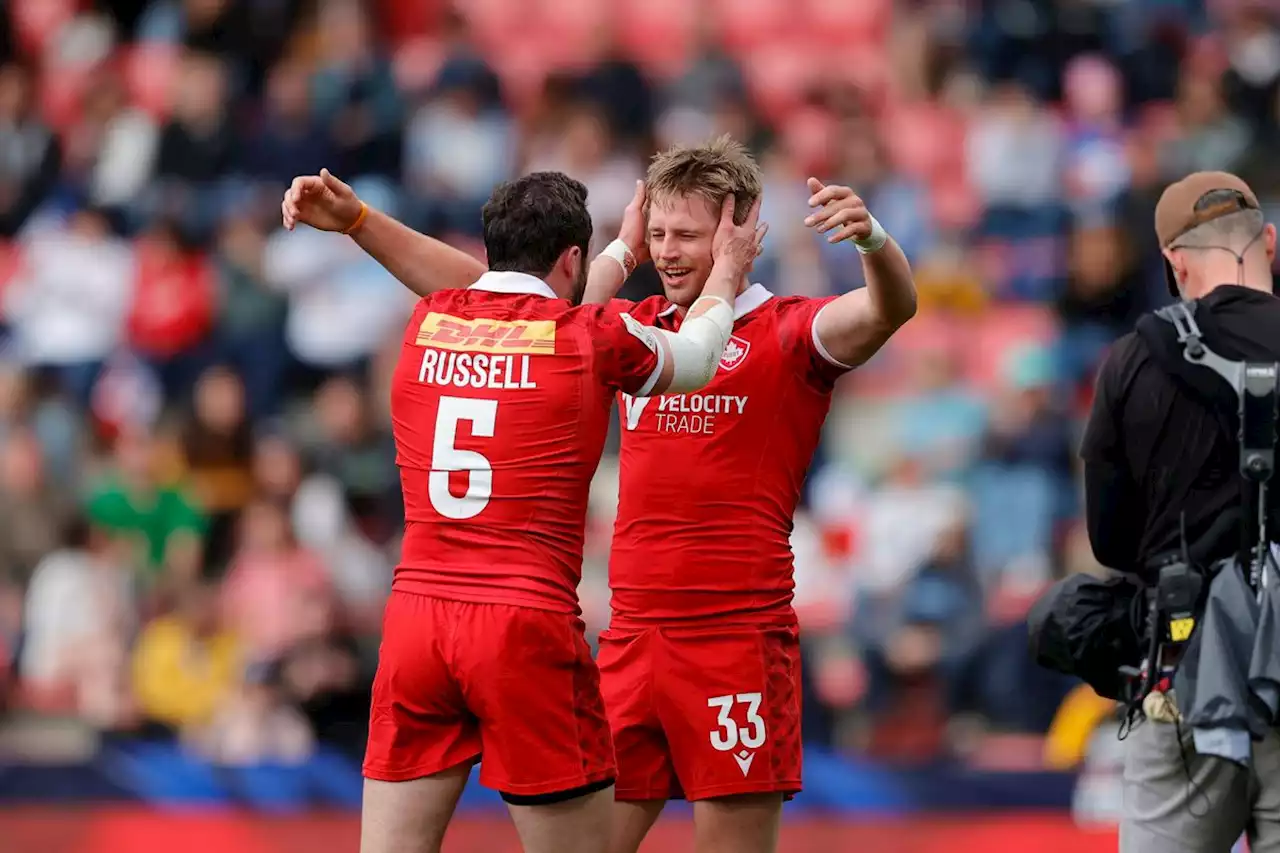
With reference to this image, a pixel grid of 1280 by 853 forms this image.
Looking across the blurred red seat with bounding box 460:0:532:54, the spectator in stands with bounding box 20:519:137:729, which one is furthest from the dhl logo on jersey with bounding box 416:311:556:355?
the blurred red seat with bounding box 460:0:532:54

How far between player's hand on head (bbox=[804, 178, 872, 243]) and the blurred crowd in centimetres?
469

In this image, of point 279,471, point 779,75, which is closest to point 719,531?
point 279,471

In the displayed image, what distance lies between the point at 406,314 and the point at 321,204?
6.44m

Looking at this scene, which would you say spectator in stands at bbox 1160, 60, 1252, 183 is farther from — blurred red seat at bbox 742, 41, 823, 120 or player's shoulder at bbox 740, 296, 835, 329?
player's shoulder at bbox 740, 296, 835, 329

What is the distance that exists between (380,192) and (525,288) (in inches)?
305

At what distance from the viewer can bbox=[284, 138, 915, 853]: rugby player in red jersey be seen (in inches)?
223

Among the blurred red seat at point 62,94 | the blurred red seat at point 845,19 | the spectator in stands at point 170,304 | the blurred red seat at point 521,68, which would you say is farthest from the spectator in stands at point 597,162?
the blurred red seat at point 62,94

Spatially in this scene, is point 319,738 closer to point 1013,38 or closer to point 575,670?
point 575,670

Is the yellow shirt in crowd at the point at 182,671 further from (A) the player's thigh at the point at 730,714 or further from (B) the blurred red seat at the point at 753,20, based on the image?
(B) the blurred red seat at the point at 753,20

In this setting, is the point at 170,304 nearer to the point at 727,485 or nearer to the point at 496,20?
the point at 496,20

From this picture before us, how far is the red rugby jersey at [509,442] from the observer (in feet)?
16.9

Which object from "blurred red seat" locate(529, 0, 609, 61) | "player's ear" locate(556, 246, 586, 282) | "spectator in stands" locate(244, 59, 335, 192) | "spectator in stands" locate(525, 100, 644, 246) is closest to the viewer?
"player's ear" locate(556, 246, 586, 282)

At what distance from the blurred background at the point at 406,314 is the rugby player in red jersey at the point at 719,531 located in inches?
118

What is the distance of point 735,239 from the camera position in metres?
5.79
